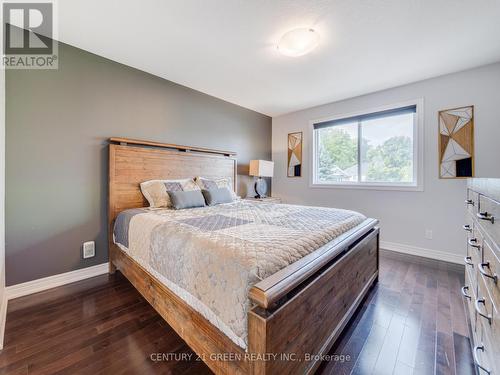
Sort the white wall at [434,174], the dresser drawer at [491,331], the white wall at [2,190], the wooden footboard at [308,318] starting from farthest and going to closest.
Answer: the white wall at [434,174] → the white wall at [2,190] → the wooden footboard at [308,318] → the dresser drawer at [491,331]

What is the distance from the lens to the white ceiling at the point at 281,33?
177cm

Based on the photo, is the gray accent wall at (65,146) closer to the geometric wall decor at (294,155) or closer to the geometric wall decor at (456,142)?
the geometric wall decor at (294,155)

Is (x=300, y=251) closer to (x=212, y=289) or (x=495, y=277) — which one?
(x=212, y=289)

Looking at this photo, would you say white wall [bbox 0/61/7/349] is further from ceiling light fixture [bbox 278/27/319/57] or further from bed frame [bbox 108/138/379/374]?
ceiling light fixture [bbox 278/27/319/57]

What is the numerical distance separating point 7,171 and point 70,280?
1188 mm

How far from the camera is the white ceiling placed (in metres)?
1.77

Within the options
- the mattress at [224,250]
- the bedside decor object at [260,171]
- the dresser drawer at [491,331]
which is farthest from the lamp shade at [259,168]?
the dresser drawer at [491,331]

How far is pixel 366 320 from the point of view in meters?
1.70

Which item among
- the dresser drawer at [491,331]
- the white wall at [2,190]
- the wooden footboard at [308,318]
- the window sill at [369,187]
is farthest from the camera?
the window sill at [369,187]

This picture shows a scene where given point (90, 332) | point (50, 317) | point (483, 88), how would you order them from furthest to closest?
point (483, 88) → point (50, 317) → point (90, 332)

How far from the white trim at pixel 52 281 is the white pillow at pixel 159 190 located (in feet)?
2.98

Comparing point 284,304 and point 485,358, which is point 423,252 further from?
point 284,304

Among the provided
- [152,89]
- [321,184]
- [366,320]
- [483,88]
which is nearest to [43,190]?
[152,89]

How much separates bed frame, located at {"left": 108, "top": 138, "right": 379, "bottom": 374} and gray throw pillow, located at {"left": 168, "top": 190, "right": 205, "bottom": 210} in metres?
0.61
